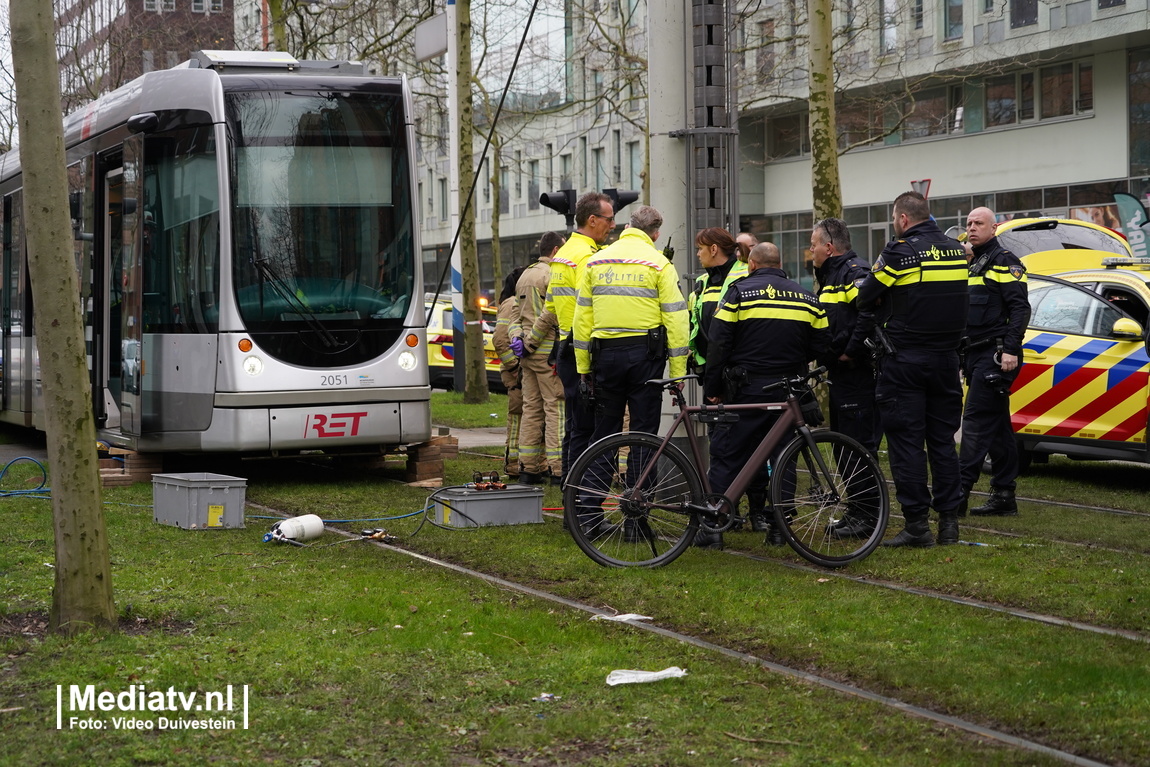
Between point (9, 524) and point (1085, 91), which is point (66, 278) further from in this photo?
point (1085, 91)

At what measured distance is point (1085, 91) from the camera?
3559cm

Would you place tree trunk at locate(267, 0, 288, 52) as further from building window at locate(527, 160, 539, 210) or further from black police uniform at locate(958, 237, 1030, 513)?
building window at locate(527, 160, 539, 210)

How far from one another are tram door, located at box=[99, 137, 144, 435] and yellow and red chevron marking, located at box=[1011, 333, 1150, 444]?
288 inches

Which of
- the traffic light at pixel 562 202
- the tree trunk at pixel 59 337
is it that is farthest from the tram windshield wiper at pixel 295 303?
the tree trunk at pixel 59 337

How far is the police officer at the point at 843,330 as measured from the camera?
9.18 m

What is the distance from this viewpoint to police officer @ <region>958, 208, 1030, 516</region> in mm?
10109

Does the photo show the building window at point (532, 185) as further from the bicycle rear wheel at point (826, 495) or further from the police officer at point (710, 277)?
the bicycle rear wheel at point (826, 495)

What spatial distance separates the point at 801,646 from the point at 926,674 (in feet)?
2.14

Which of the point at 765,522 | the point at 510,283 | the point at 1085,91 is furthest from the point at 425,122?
the point at 765,522

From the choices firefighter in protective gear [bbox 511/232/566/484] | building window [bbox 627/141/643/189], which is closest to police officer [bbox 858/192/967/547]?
firefighter in protective gear [bbox 511/232/566/484]

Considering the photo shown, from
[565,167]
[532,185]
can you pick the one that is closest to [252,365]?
[565,167]

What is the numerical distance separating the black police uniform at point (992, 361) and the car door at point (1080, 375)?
1.73 m

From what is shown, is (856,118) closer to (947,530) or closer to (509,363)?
(509,363)

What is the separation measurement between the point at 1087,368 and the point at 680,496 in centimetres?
535
